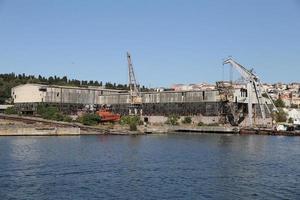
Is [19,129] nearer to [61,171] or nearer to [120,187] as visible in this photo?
[61,171]

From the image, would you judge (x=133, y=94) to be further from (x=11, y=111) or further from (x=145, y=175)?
(x=145, y=175)

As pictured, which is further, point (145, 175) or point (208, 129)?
point (208, 129)

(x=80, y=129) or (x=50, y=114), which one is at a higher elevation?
(x=50, y=114)

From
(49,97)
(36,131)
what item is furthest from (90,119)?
(49,97)

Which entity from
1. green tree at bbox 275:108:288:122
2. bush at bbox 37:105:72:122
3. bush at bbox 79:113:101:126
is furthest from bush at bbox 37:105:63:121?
green tree at bbox 275:108:288:122

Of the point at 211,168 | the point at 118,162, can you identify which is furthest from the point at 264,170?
the point at 118,162

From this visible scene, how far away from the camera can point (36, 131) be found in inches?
2862

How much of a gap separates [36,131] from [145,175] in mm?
44856

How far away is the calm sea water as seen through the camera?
979 inches

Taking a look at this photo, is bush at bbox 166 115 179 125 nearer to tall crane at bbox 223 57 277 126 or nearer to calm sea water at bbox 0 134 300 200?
tall crane at bbox 223 57 277 126

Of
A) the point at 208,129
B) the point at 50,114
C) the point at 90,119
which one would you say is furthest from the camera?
the point at 50,114

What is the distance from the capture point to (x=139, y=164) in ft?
122

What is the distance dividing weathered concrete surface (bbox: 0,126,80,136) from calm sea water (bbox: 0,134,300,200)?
25633 mm

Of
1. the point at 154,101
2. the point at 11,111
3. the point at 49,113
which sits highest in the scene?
the point at 154,101
